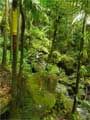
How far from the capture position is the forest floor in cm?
771

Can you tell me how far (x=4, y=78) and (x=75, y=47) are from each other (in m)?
6.75

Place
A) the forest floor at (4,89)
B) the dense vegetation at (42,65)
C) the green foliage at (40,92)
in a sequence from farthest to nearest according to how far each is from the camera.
A: the green foliage at (40,92) < the forest floor at (4,89) < the dense vegetation at (42,65)

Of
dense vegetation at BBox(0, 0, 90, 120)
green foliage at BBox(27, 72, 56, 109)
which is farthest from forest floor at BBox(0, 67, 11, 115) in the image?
green foliage at BBox(27, 72, 56, 109)

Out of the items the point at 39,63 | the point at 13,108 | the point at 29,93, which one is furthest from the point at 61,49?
the point at 13,108

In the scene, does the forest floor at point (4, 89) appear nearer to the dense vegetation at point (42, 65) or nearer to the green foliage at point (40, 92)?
the dense vegetation at point (42, 65)

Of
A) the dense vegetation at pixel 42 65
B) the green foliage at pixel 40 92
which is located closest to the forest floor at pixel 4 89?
the dense vegetation at pixel 42 65

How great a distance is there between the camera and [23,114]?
7.79m

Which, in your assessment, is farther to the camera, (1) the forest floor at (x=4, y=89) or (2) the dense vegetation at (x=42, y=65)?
(1) the forest floor at (x=4, y=89)

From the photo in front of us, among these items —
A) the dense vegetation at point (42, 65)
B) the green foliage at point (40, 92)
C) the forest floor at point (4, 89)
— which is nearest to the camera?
the dense vegetation at point (42, 65)

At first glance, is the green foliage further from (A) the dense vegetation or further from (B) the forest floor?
(B) the forest floor

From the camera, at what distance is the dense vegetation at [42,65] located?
738 cm

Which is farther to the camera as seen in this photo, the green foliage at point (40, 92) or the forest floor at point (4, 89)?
the green foliage at point (40, 92)

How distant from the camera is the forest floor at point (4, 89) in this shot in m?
7.71

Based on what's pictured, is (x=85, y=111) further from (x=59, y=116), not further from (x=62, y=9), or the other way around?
(x=62, y=9)
